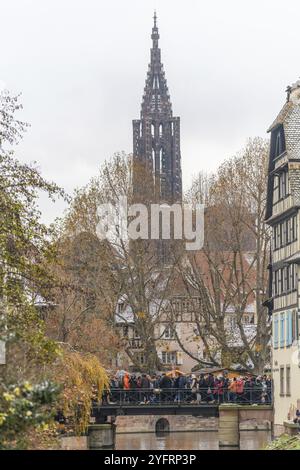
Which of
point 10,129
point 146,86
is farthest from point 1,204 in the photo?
point 146,86

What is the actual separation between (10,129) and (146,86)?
10603cm

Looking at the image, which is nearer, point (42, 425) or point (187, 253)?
point (42, 425)

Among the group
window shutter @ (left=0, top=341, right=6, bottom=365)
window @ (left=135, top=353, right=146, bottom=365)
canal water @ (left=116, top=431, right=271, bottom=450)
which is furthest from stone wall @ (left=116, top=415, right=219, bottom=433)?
window shutter @ (left=0, top=341, right=6, bottom=365)

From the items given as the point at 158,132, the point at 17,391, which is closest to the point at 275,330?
the point at 17,391

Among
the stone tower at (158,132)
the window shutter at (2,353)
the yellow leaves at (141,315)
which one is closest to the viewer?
the window shutter at (2,353)

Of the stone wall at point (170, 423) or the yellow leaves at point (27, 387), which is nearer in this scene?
the yellow leaves at point (27, 387)

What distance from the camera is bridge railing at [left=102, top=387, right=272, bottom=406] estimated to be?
60094 millimetres

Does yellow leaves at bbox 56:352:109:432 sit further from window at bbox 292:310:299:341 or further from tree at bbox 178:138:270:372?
tree at bbox 178:138:270:372

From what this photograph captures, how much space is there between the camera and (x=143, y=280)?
78250 millimetres

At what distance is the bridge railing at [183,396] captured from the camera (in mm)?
60094

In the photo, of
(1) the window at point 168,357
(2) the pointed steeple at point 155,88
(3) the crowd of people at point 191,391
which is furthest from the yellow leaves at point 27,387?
(2) the pointed steeple at point 155,88

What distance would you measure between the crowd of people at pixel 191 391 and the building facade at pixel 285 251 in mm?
1502

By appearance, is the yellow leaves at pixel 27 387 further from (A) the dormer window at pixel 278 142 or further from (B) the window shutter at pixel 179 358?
(B) the window shutter at pixel 179 358
